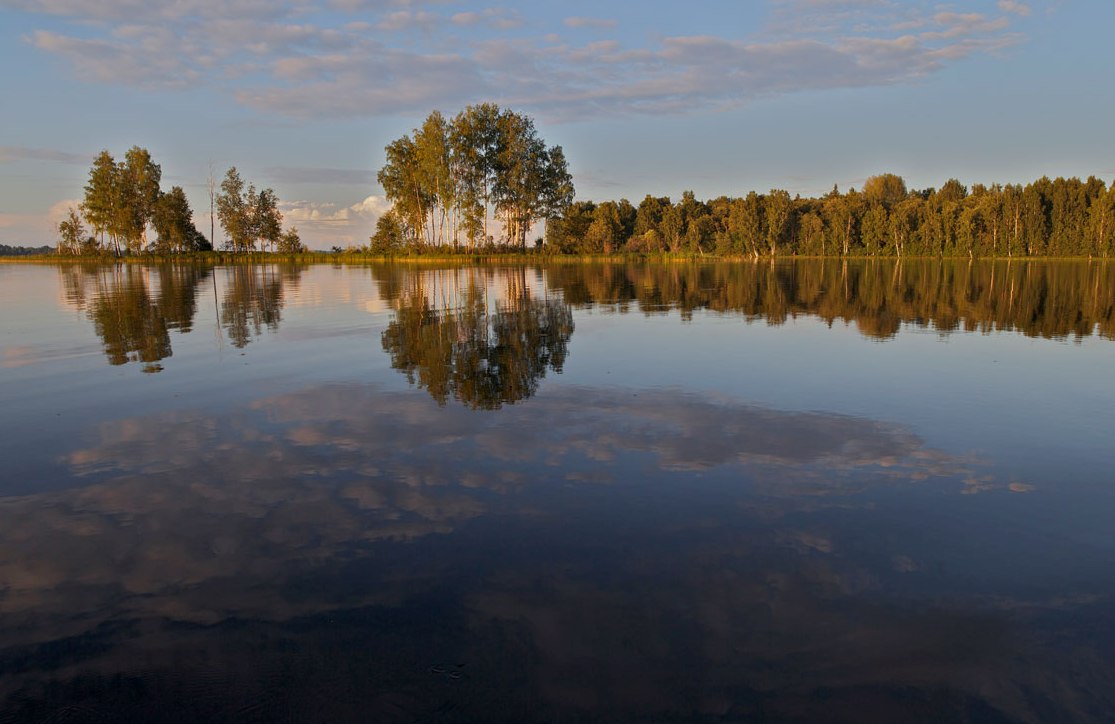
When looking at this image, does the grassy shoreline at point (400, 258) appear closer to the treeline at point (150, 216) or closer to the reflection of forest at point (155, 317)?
the treeline at point (150, 216)

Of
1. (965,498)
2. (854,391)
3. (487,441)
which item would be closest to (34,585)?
(487,441)

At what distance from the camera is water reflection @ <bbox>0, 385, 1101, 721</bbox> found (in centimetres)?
450

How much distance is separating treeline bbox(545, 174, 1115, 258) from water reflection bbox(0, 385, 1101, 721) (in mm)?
126974

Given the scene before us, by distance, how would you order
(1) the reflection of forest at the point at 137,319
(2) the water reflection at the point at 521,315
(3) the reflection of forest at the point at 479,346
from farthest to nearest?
(1) the reflection of forest at the point at 137,319, (2) the water reflection at the point at 521,315, (3) the reflection of forest at the point at 479,346

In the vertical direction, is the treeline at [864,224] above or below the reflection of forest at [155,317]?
above

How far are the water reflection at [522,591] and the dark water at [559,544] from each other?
30mm

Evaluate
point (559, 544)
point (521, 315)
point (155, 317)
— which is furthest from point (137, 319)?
point (559, 544)

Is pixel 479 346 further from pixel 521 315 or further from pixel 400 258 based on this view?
pixel 400 258

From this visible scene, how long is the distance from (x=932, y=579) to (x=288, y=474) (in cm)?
759

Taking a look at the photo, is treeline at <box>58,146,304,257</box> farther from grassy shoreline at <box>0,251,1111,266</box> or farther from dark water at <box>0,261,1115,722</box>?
dark water at <box>0,261,1115,722</box>

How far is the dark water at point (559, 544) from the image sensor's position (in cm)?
457

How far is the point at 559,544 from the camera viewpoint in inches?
260

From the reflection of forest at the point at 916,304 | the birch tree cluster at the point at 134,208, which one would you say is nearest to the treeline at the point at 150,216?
the birch tree cluster at the point at 134,208

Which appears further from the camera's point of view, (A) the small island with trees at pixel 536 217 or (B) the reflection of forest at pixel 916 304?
(A) the small island with trees at pixel 536 217
